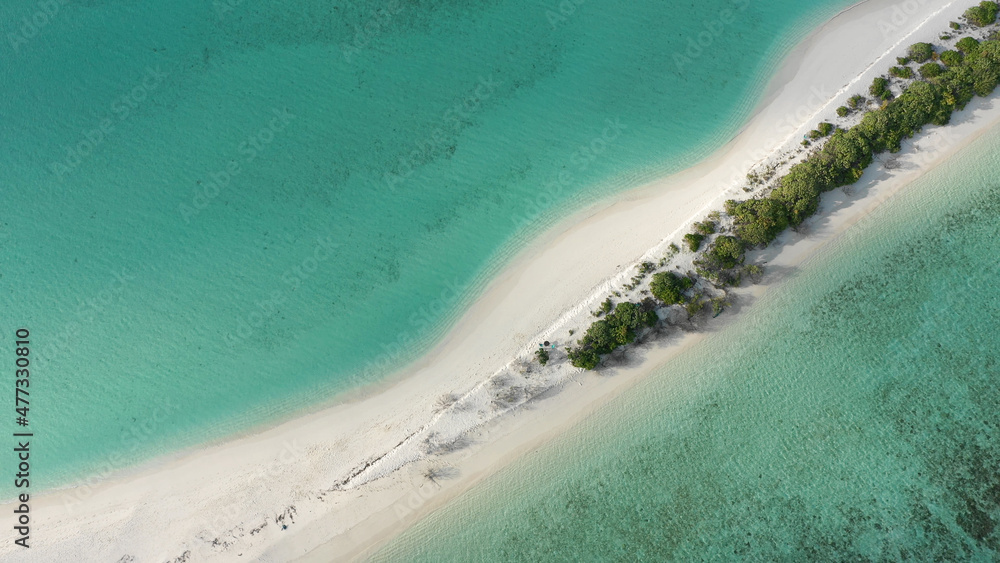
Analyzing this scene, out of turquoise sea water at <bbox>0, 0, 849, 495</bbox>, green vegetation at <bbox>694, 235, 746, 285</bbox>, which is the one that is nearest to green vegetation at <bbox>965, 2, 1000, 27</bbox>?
turquoise sea water at <bbox>0, 0, 849, 495</bbox>

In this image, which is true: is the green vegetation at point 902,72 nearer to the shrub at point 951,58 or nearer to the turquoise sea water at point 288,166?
the shrub at point 951,58

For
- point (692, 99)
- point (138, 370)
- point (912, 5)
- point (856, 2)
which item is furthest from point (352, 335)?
point (912, 5)

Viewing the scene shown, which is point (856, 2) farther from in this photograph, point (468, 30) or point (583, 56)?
point (468, 30)

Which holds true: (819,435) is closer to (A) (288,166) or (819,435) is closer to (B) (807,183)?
(B) (807,183)

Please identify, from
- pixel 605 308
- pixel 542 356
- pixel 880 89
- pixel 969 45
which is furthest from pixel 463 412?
pixel 969 45

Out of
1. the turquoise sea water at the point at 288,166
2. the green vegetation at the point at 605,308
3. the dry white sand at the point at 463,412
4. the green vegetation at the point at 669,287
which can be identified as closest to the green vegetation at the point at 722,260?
the green vegetation at the point at 669,287

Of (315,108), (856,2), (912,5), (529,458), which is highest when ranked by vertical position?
(315,108)
